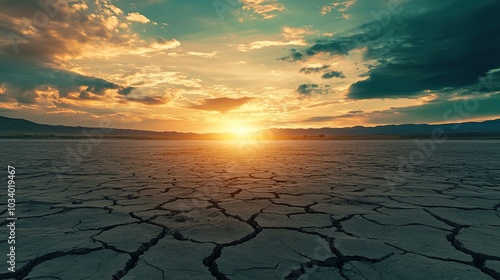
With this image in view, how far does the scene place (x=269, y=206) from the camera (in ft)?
7.61

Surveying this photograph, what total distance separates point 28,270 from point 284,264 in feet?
3.61

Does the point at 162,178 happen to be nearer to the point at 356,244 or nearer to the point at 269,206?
the point at 269,206

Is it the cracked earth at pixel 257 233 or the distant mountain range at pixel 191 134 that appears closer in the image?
the cracked earth at pixel 257 233

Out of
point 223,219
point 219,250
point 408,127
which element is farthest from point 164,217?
point 408,127

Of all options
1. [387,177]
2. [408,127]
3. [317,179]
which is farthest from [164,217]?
[408,127]

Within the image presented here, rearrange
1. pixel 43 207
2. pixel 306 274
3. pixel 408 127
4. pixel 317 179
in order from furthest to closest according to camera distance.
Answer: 1. pixel 408 127
2. pixel 317 179
3. pixel 43 207
4. pixel 306 274

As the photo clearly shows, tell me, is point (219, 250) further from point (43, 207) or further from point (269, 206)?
point (43, 207)

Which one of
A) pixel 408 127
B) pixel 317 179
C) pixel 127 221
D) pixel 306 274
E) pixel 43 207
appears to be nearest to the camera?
pixel 306 274

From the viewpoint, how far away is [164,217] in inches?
78.5

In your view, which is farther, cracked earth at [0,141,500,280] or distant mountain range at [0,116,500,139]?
distant mountain range at [0,116,500,139]

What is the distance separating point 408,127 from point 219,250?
10407 centimetres

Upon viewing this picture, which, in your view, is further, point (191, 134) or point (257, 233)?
point (191, 134)

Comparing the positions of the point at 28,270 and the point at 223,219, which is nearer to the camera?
the point at 28,270

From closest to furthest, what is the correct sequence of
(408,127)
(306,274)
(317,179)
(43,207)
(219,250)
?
(306,274) → (219,250) → (43,207) → (317,179) → (408,127)
